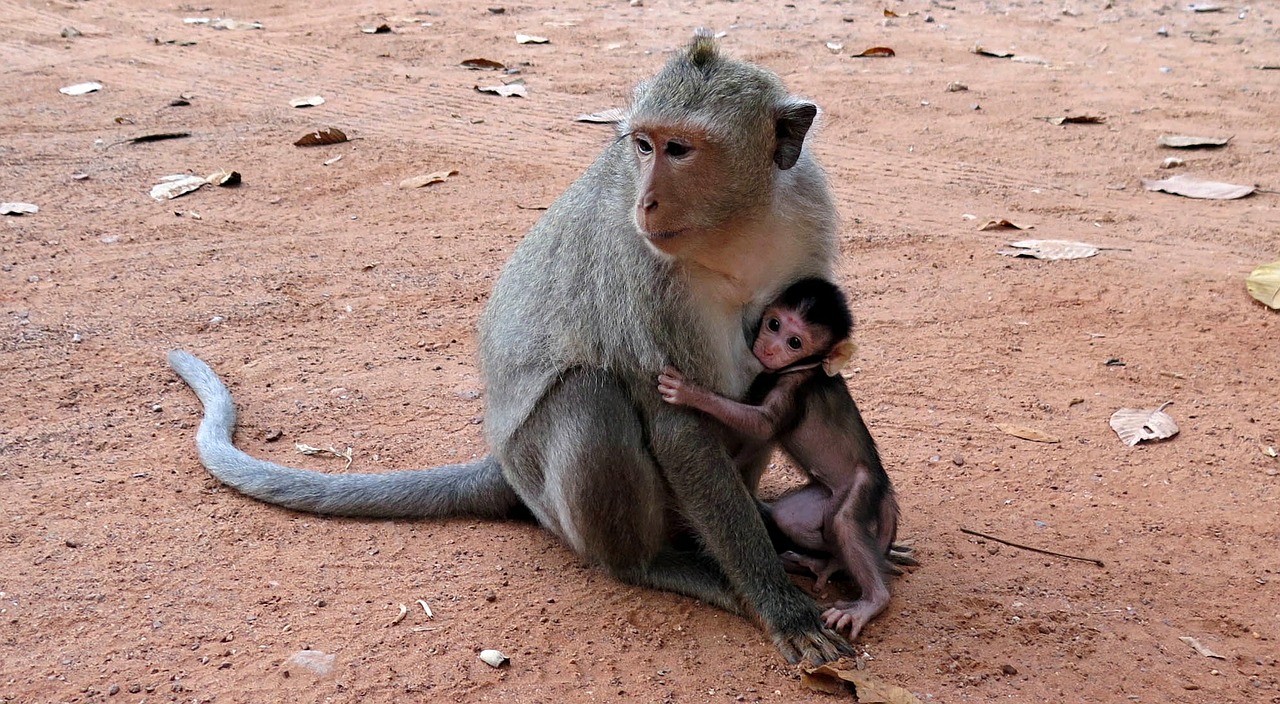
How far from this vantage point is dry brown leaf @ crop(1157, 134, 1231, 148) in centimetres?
762

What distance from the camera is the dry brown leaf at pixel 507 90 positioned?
28.9 feet

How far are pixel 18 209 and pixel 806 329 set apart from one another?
5009 millimetres

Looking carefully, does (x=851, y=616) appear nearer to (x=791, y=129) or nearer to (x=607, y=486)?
(x=607, y=486)

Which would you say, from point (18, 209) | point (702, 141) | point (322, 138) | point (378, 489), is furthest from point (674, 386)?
point (322, 138)

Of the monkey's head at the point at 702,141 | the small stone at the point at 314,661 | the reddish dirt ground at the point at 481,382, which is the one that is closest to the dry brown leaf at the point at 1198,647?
the reddish dirt ground at the point at 481,382

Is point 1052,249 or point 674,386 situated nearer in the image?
point 674,386

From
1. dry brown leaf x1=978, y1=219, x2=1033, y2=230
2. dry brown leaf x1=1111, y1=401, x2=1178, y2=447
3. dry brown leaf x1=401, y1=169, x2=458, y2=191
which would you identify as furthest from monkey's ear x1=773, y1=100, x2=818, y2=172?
dry brown leaf x1=401, y1=169, x2=458, y2=191

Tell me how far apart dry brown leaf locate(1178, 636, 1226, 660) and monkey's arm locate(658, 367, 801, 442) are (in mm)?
1241

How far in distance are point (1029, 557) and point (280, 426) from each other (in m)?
2.71

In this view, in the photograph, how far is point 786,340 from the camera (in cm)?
357

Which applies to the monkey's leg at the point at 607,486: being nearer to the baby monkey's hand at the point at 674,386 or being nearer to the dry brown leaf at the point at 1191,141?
the baby monkey's hand at the point at 674,386

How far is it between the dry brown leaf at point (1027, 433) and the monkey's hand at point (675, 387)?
1.69 meters

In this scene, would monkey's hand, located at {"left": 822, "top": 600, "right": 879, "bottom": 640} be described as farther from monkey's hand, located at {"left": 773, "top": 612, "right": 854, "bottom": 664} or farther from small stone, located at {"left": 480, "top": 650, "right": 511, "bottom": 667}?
small stone, located at {"left": 480, "top": 650, "right": 511, "bottom": 667}

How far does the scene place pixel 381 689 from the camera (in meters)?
3.19
